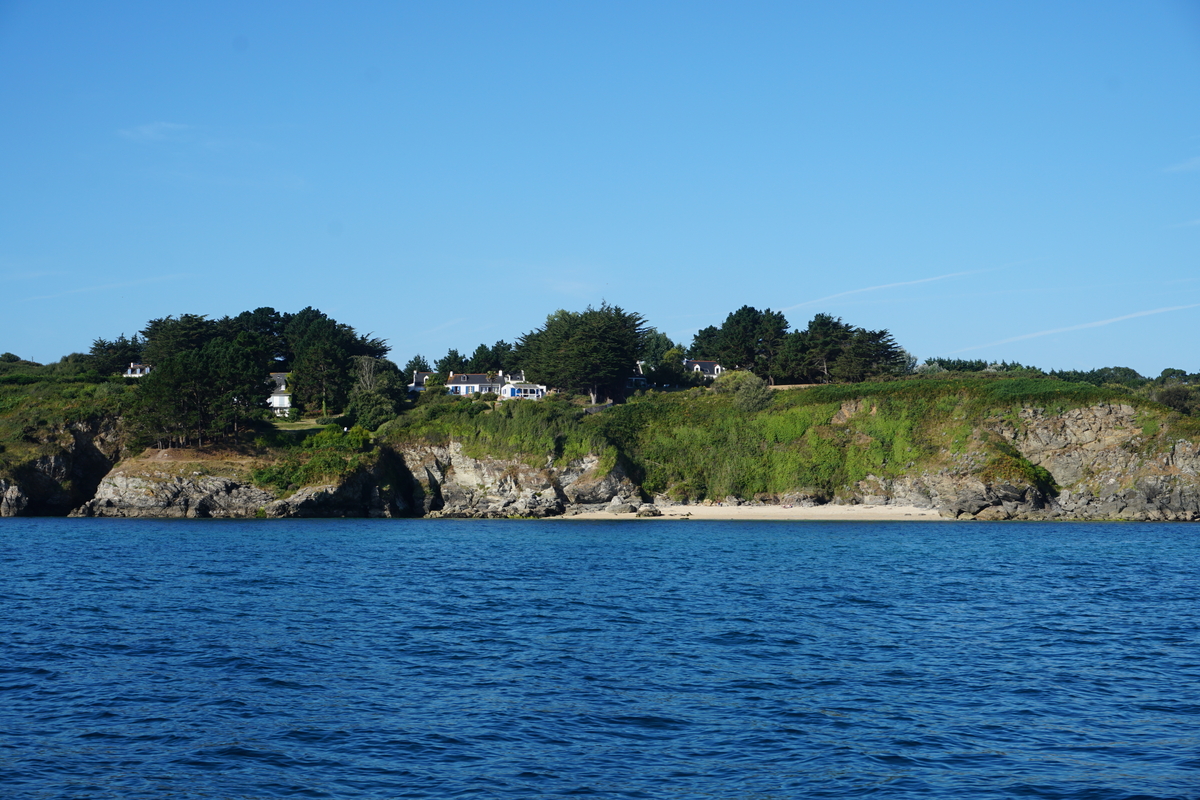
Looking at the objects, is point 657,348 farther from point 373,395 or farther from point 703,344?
point 373,395

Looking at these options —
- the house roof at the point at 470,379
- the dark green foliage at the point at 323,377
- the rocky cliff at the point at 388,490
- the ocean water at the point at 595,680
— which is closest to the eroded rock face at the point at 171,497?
the rocky cliff at the point at 388,490

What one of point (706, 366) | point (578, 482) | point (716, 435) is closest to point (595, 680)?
point (578, 482)

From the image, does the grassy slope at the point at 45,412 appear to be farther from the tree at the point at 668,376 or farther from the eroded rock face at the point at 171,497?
the tree at the point at 668,376

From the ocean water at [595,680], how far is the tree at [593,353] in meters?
59.8

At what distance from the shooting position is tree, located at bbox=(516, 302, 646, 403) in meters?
103

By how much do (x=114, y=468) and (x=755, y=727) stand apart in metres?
76.0

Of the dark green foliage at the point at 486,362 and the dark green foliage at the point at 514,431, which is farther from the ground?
the dark green foliage at the point at 486,362

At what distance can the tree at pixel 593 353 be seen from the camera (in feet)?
339

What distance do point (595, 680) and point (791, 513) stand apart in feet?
199

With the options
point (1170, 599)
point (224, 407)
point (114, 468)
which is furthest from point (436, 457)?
point (1170, 599)

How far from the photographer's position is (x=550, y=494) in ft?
268

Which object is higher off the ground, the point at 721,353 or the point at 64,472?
the point at 721,353

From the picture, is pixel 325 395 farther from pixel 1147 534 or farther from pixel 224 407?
pixel 1147 534

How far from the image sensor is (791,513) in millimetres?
79812
